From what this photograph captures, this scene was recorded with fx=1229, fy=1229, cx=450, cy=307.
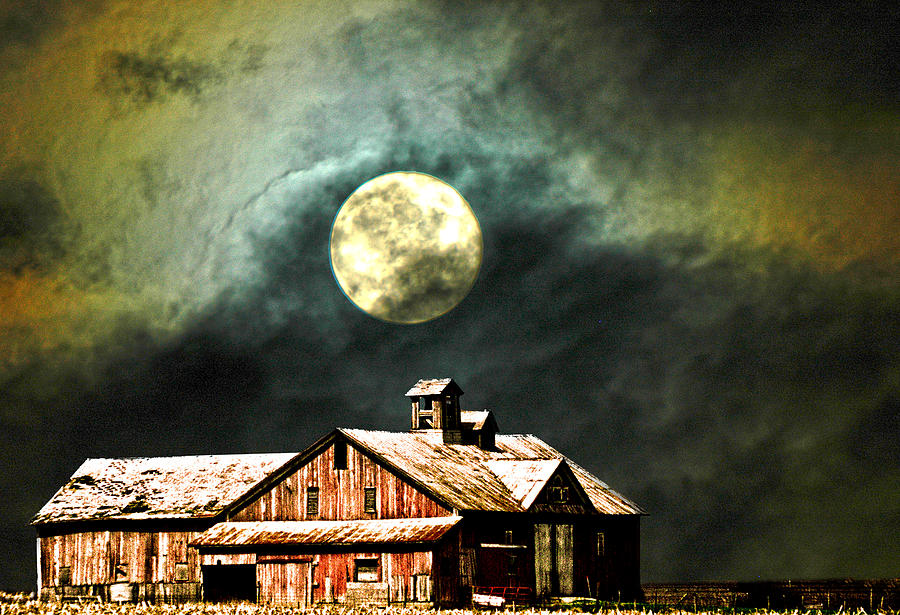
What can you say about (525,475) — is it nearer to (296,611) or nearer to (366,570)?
(366,570)

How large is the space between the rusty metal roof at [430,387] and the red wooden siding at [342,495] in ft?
48.2

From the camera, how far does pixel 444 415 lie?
65.8 m

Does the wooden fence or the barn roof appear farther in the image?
the wooden fence

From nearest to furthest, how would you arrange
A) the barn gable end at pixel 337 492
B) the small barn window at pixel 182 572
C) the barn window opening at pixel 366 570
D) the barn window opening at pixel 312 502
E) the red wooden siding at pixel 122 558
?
the barn window opening at pixel 366 570, the barn gable end at pixel 337 492, the barn window opening at pixel 312 502, the small barn window at pixel 182 572, the red wooden siding at pixel 122 558

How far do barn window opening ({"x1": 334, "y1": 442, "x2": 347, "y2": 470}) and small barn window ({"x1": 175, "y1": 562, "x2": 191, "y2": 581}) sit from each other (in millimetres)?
12104

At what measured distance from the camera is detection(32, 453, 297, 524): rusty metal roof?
5997 cm

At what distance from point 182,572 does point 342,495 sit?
12.2m

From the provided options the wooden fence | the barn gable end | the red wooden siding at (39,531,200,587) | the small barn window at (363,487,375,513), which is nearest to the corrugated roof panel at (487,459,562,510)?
Answer: the barn gable end

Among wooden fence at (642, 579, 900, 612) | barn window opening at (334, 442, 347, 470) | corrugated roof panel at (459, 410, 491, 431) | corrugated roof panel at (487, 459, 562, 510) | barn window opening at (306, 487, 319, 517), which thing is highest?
corrugated roof panel at (459, 410, 491, 431)

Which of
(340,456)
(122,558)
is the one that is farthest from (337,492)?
(122,558)

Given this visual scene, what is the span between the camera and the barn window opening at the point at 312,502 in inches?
2039

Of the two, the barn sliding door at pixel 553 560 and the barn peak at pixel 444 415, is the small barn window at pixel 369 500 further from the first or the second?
the barn peak at pixel 444 415

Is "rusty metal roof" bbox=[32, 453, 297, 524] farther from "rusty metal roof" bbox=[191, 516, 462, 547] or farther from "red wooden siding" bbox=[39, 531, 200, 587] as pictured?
"rusty metal roof" bbox=[191, 516, 462, 547]

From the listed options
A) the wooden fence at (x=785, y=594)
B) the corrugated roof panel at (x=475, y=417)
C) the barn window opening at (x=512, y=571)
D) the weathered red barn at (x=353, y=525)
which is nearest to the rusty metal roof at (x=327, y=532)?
the weathered red barn at (x=353, y=525)
